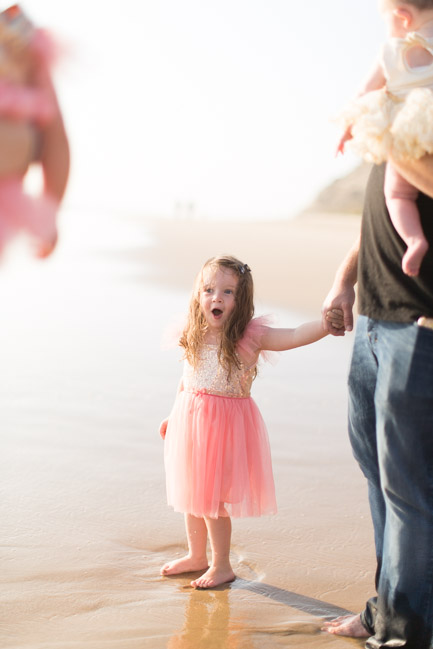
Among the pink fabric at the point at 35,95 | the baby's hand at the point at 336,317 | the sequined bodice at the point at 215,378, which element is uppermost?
the pink fabric at the point at 35,95

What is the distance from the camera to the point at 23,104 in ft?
4.97

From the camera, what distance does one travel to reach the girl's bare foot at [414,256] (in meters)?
2.18

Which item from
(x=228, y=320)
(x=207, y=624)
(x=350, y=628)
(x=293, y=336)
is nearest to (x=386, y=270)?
(x=293, y=336)

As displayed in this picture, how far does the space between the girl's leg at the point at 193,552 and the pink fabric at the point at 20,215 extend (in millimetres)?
1844

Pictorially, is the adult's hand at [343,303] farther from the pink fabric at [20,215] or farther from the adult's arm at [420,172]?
the pink fabric at [20,215]

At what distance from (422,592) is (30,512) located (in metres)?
1.64

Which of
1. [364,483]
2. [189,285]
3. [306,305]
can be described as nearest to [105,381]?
[364,483]

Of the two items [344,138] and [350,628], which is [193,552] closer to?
[350,628]

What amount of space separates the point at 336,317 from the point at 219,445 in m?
0.68

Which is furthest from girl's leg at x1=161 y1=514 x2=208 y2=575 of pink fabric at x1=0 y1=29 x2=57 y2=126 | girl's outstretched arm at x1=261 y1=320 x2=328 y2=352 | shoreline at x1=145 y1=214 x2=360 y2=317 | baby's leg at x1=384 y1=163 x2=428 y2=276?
shoreline at x1=145 y1=214 x2=360 y2=317

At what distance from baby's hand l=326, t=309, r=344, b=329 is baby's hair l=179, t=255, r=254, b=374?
0.51 metres

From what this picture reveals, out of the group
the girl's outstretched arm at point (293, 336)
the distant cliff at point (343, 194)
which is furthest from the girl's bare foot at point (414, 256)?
the distant cliff at point (343, 194)

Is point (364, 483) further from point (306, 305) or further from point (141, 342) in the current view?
point (306, 305)

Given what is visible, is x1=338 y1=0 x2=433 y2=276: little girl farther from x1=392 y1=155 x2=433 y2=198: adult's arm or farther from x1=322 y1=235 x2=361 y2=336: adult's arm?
x1=322 y1=235 x2=361 y2=336: adult's arm
